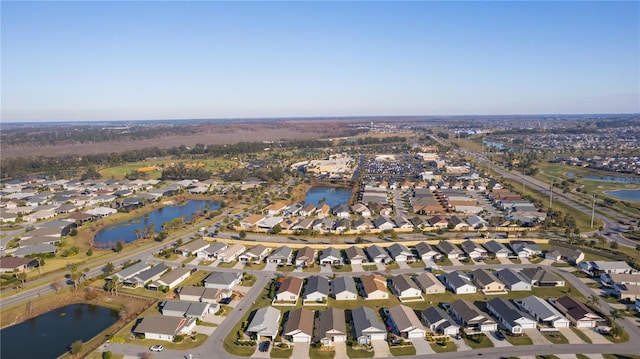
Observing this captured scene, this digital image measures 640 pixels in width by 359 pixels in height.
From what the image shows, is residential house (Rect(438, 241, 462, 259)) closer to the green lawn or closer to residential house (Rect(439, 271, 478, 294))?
residential house (Rect(439, 271, 478, 294))

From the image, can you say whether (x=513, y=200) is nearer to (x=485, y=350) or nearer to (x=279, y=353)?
(x=485, y=350)

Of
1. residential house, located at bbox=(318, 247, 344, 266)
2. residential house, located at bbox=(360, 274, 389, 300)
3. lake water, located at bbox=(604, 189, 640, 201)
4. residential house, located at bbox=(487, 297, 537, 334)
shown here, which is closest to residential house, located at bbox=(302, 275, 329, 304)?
residential house, located at bbox=(360, 274, 389, 300)

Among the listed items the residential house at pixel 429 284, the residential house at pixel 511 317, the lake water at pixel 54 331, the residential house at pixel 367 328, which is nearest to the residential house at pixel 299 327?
the residential house at pixel 367 328

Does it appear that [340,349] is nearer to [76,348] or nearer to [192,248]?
[76,348]

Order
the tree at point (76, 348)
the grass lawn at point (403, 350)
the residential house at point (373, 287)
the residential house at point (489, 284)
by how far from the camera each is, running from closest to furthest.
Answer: the grass lawn at point (403, 350) < the tree at point (76, 348) < the residential house at point (373, 287) < the residential house at point (489, 284)

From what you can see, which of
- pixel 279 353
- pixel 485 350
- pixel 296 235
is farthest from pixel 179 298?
pixel 485 350

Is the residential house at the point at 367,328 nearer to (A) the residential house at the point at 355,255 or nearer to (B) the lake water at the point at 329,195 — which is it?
(A) the residential house at the point at 355,255

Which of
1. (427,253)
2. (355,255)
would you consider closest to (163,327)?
(355,255)
